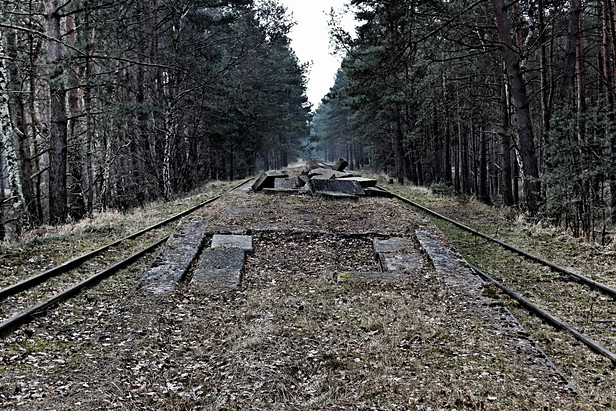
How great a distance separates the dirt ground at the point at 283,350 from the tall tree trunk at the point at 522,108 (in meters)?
6.32

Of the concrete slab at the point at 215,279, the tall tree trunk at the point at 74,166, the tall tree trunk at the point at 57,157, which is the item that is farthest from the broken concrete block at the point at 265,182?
the concrete slab at the point at 215,279

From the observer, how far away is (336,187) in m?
16.7

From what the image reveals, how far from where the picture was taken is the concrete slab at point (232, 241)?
29.6ft

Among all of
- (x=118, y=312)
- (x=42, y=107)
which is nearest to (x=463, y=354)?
A: (x=118, y=312)

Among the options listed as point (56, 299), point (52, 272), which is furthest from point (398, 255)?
point (52, 272)

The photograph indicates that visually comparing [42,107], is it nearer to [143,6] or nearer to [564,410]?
[143,6]

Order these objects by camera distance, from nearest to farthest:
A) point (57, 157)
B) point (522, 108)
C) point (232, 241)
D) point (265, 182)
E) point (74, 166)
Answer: point (232, 241) → point (57, 157) → point (522, 108) → point (74, 166) → point (265, 182)

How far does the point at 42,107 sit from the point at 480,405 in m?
20.3

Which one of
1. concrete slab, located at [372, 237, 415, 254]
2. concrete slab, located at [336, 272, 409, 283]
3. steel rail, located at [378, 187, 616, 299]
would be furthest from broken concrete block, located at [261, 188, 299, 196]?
concrete slab, located at [336, 272, 409, 283]

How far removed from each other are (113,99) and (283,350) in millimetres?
13178

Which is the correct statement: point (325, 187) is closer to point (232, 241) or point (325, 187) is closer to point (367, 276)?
point (232, 241)

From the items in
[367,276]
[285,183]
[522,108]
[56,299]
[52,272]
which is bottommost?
[367,276]

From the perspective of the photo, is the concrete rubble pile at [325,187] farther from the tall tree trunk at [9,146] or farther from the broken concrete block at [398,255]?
the tall tree trunk at [9,146]

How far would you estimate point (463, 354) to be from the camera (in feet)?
15.7
